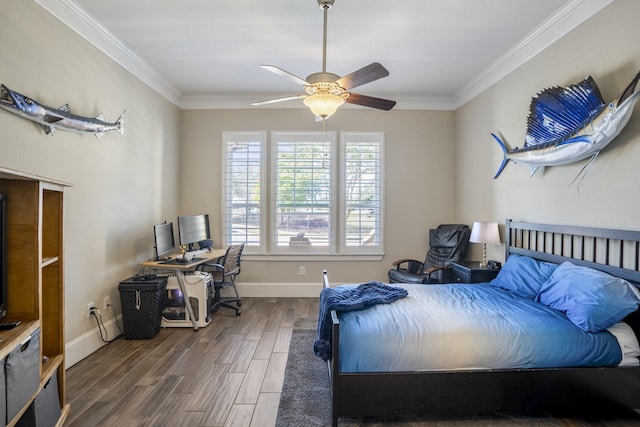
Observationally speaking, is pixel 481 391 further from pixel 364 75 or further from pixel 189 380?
pixel 364 75

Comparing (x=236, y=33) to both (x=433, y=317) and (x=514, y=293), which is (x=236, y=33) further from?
(x=514, y=293)

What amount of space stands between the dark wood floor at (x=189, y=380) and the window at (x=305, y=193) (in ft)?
4.79

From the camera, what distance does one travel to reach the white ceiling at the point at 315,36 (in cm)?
260

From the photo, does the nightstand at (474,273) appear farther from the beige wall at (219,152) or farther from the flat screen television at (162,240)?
the flat screen television at (162,240)

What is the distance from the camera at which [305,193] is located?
470cm

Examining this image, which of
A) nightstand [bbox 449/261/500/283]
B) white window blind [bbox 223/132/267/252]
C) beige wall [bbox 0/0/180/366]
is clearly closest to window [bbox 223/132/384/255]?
white window blind [bbox 223/132/267/252]

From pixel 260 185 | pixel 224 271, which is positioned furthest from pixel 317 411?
pixel 260 185

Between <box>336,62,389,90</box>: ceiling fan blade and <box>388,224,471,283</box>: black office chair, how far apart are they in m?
2.42

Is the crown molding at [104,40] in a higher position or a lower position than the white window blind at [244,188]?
higher

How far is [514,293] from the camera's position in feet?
9.11

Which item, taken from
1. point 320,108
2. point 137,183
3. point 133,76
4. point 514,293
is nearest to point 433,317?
point 514,293

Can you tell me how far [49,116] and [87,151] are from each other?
0.50 m

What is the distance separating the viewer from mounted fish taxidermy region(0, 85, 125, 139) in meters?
2.11

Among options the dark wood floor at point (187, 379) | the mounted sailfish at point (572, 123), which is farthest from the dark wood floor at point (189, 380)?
the mounted sailfish at point (572, 123)
